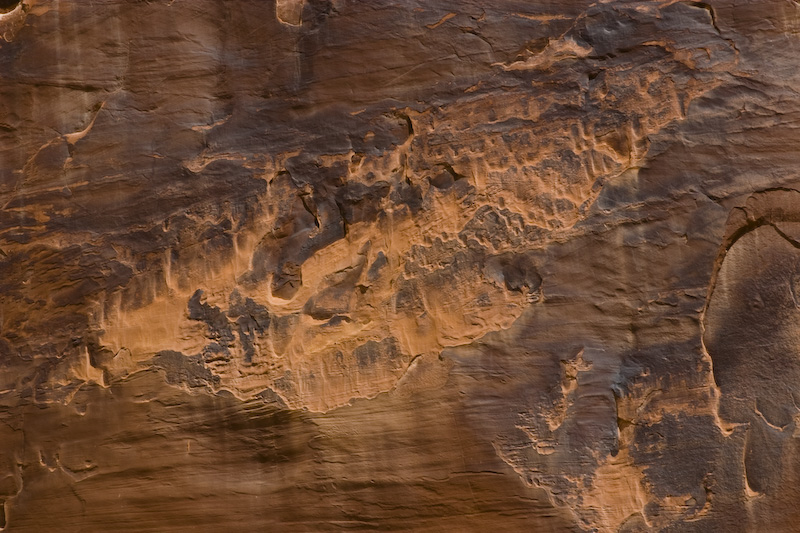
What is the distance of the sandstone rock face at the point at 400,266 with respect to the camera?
2498mm

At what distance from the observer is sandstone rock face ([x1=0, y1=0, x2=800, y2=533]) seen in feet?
8.20

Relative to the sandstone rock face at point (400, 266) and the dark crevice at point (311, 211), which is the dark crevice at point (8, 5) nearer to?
the sandstone rock face at point (400, 266)

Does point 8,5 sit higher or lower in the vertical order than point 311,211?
higher

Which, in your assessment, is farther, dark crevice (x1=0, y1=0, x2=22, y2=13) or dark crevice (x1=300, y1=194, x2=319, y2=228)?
dark crevice (x1=0, y1=0, x2=22, y2=13)

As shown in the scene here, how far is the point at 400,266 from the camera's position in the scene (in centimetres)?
255

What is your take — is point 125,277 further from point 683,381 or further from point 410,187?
point 683,381

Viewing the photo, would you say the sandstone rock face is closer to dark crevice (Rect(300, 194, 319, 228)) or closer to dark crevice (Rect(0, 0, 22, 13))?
dark crevice (Rect(300, 194, 319, 228))

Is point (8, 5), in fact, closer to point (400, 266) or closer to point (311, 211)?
point (311, 211)

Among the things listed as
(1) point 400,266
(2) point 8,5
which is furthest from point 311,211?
(2) point 8,5

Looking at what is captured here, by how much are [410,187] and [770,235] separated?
5.51 ft

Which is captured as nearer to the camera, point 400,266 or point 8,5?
point 400,266

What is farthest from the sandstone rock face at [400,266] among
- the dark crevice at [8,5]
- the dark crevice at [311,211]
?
the dark crevice at [8,5]

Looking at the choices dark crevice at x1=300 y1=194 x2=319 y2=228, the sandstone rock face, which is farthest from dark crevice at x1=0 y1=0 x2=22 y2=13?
dark crevice at x1=300 y1=194 x2=319 y2=228

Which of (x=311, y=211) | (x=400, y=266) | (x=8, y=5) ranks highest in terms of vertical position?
(x=8, y=5)
